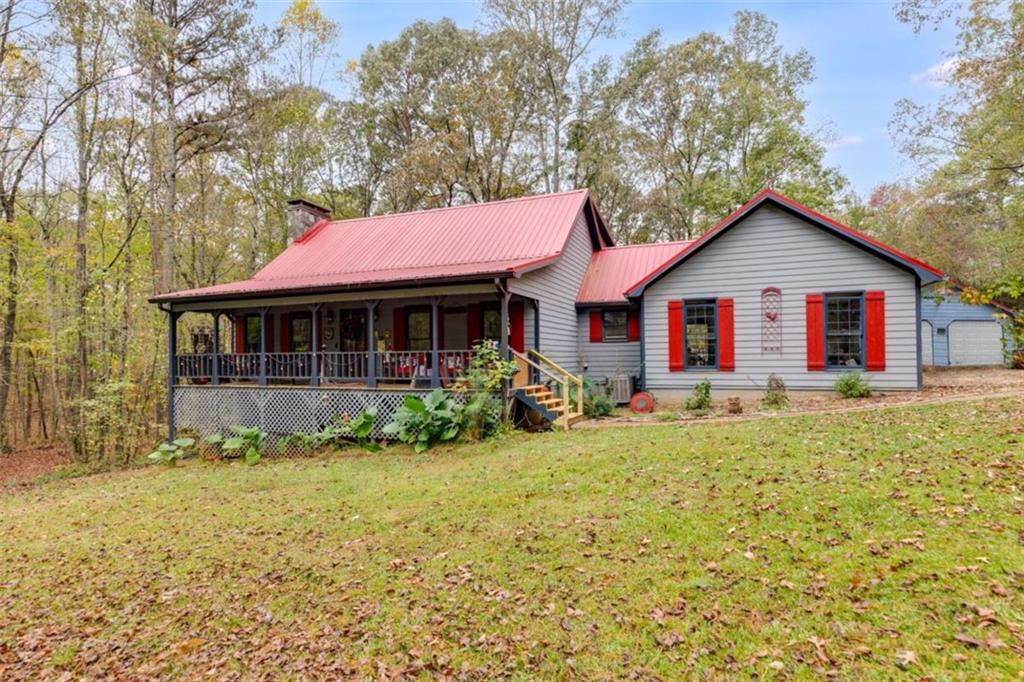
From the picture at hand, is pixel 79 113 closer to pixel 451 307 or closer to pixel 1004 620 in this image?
pixel 451 307

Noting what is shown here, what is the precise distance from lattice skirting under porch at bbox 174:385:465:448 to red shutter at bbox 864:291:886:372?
28.9 feet

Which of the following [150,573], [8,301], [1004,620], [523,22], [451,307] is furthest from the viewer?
[523,22]

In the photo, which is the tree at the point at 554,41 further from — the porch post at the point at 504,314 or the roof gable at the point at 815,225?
the porch post at the point at 504,314

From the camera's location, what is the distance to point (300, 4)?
21750 millimetres

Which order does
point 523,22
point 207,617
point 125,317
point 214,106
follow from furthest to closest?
point 523,22 → point 214,106 → point 125,317 → point 207,617

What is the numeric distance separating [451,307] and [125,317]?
10.6 metres

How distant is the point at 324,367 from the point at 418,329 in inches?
103

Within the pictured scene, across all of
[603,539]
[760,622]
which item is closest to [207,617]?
[603,539]

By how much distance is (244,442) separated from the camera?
11852 mm

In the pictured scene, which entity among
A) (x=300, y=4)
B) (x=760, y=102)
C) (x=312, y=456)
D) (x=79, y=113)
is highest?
(x=300, y=4)

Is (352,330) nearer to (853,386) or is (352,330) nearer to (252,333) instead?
(252,333)

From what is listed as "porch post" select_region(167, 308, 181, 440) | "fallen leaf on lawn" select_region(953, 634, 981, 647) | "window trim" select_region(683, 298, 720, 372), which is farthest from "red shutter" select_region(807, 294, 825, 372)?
"porch post" select_region(167, 308, 181, 440)

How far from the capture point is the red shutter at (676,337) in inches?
510

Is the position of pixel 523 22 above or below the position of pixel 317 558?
above
